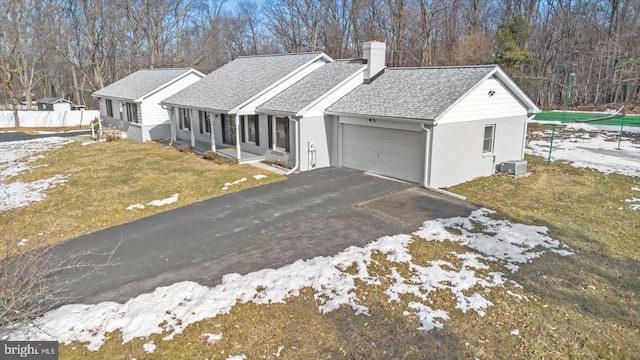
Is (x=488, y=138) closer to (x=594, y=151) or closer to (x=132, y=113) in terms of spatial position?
(x=594, y=151)

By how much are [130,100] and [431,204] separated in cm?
2231

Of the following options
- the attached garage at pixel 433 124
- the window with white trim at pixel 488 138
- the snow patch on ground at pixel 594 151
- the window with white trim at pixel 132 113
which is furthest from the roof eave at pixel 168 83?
the snow patch on ground at pixel 594 151

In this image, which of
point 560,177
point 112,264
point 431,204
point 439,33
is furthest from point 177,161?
point 439,33

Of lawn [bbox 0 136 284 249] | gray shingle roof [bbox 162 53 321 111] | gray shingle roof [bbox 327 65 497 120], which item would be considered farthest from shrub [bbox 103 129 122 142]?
gray shingle roof [bbox 327 65 497 120]

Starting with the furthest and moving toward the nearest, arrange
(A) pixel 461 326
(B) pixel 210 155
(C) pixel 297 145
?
(B) pixel 210 155 < (C) pixel 297 145 < (A) pixel 461 326

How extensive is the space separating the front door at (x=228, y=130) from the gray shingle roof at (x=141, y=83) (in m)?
7.96

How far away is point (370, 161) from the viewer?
1609 cm

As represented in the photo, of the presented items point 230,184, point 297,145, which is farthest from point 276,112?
point 230,184

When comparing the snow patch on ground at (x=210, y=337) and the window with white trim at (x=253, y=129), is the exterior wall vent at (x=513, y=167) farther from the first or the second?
the snow patch on ground at (x=210, y=337)

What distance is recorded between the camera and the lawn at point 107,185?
37.4ft

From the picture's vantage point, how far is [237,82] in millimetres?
22062

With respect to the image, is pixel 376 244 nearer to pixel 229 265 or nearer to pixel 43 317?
pixel 229 265

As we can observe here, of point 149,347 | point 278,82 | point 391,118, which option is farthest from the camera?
point 278,82

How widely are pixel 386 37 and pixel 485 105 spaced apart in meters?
28.7
